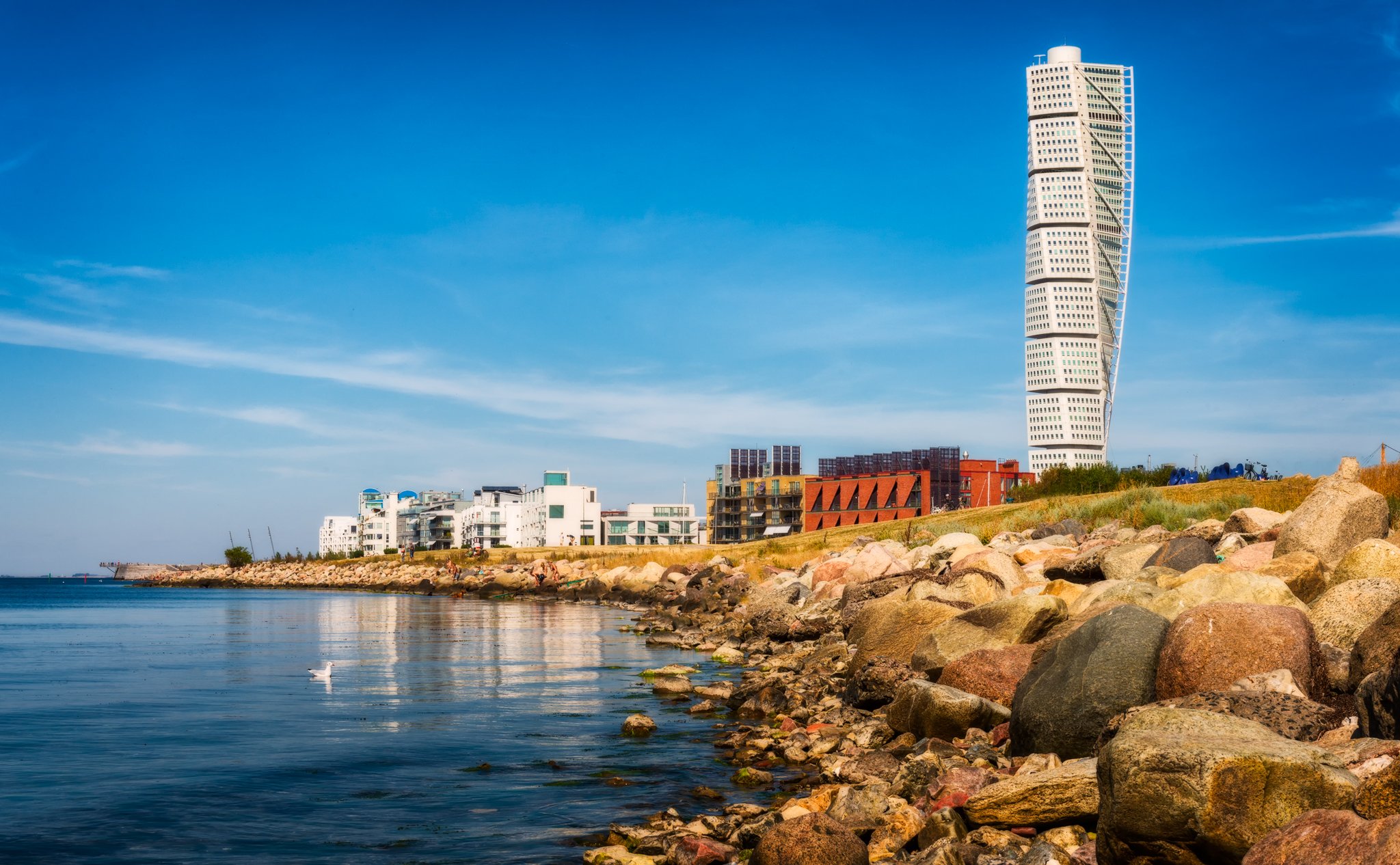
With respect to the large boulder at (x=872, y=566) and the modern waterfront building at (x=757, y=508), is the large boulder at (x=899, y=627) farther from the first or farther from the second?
the modern waterfront building at (x=757, y=508)

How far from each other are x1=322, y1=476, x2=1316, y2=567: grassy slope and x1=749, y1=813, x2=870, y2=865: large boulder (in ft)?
75.4

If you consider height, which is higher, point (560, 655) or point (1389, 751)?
point (1389, 751)

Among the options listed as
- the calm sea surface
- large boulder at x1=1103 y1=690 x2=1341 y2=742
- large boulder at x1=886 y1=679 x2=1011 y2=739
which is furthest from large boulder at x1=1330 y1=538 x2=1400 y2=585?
the calm sea surface

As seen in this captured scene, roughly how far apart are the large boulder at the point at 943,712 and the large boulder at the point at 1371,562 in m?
4.33

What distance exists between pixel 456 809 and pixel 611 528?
5397 inches

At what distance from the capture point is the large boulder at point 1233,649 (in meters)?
9.48

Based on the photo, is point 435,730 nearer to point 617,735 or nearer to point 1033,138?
point 617,735

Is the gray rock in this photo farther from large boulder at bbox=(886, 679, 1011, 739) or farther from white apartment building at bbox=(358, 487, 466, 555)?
white apartment building at bbox=(358, 487, 466, 555)

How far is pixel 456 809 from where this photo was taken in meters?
11.2

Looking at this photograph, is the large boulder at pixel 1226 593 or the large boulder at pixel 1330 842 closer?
the large boulder at pixel 1330 842

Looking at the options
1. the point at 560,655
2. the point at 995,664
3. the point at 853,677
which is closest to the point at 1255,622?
the point at 995,664

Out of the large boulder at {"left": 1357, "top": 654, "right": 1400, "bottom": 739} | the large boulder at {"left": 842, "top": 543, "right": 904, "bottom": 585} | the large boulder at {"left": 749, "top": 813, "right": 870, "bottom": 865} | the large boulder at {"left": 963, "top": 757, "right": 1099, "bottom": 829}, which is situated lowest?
the large boulder at {"left": 749, "top": 813, "right": 870, "bottom": 865}

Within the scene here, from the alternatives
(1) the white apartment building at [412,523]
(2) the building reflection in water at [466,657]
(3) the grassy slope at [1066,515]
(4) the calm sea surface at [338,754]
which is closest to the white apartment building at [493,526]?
(1) the white apartment building at [412,523]

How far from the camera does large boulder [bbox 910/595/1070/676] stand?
14.0m
